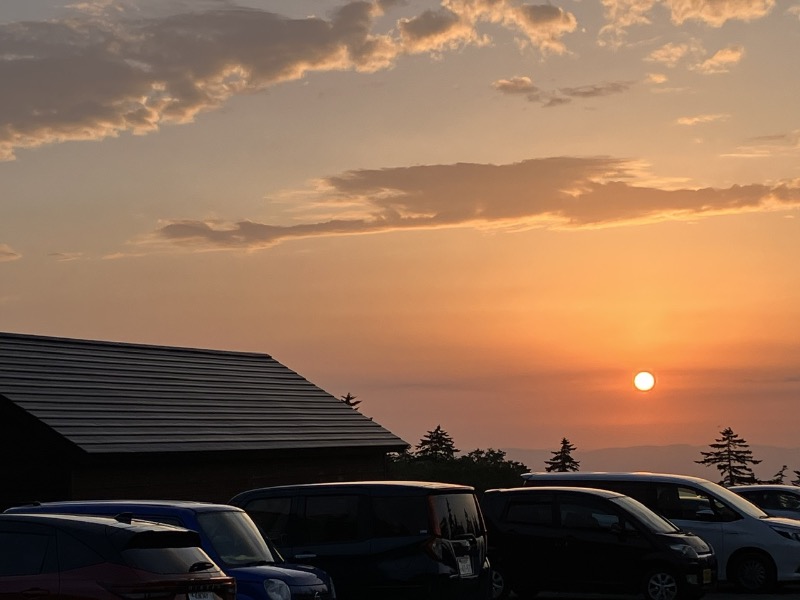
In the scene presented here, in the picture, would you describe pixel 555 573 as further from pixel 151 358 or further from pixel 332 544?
pixel 151 358

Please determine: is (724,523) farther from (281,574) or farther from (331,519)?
(281,574)

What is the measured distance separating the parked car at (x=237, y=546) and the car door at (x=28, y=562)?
1.97 m

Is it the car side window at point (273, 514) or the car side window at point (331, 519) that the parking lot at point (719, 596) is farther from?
the car side window at point (273, 514)

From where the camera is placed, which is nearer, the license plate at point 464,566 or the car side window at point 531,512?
the license plate at point 464,566

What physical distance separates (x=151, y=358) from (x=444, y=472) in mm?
12523

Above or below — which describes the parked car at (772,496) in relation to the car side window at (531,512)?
above

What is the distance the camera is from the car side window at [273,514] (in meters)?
16.7

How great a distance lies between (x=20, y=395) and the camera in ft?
85.9

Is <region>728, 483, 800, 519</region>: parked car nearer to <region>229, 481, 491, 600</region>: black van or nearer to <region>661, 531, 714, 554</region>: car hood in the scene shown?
<region>661, 531, 714, 554</region>: car hood

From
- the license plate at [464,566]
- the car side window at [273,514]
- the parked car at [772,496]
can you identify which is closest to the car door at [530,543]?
the license plate at [464,566]

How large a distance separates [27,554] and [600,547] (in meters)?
11.7

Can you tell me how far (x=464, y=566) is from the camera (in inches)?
629

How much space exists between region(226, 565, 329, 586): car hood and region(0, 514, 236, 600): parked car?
1.72 metres

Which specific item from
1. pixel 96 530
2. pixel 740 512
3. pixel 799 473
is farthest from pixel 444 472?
pixel 96 530
